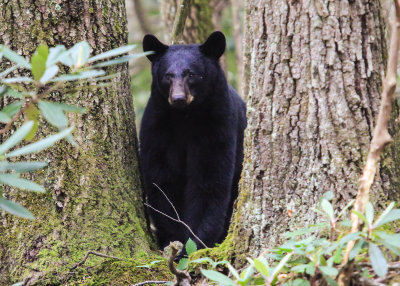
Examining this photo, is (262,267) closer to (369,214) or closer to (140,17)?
(369,214)

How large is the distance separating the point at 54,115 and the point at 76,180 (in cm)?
225

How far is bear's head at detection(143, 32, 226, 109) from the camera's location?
5.28 metres

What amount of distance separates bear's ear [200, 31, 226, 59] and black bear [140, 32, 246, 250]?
0.04 ft

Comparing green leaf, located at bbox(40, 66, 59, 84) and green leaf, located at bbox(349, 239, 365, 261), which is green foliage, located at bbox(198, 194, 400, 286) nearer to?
green leaf, located at bbox(349, 239, 365, 261)

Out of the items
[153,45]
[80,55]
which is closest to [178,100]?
[153,45]

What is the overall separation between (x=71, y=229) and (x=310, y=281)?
203cm

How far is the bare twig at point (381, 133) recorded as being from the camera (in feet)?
7.22

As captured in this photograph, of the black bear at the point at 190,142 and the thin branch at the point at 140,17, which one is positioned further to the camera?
the thin branch at the point at 140,17

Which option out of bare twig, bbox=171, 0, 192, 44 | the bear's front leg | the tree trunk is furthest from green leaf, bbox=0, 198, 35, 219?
bare twig, bbox=171, 0, 192, 44

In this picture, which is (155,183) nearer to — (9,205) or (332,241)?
(332,241)

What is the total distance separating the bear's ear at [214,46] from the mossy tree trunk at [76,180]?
4.22 feet

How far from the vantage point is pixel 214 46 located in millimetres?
5547

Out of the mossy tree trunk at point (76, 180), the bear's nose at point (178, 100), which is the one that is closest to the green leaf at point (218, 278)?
the mossy tree trunk at point (76, 180)

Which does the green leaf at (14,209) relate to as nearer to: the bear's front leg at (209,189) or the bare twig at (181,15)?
the bear's front leg at (209,189)
